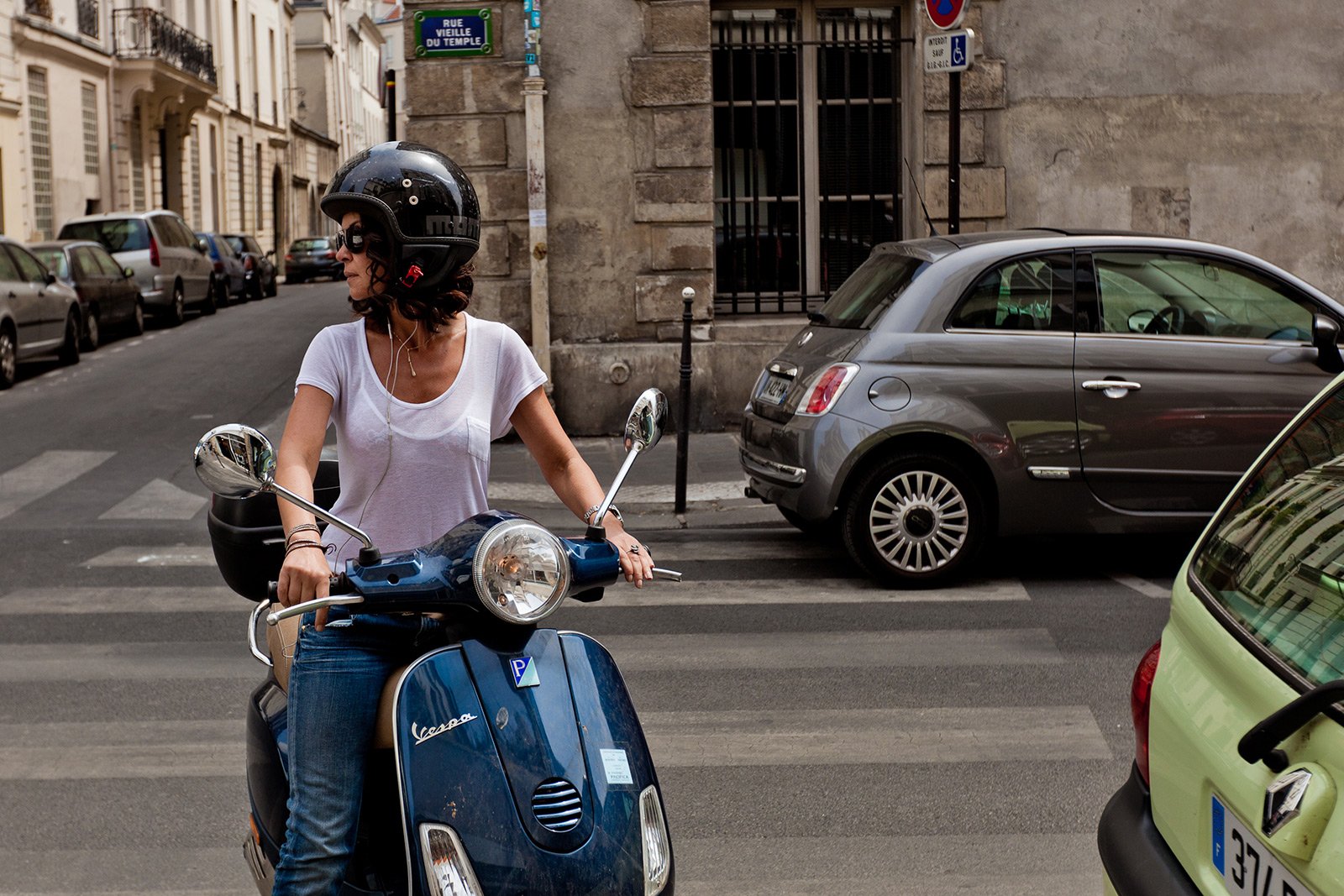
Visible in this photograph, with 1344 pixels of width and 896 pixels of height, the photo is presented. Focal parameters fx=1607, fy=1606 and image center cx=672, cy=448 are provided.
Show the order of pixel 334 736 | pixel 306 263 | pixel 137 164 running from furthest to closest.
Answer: pixel 306 263 → pixel 137 164 → pixel 334 736

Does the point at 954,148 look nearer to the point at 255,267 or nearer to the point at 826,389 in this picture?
the point at 826,389

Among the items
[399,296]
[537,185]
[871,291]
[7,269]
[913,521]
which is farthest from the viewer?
[7,269]

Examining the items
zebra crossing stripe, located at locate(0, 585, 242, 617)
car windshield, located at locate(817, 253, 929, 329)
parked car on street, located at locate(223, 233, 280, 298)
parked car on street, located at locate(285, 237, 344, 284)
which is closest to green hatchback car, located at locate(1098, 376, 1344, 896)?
car windshield, located at locate(817, 253, 929, 329)

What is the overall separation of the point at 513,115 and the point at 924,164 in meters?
3.24

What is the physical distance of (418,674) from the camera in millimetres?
2572

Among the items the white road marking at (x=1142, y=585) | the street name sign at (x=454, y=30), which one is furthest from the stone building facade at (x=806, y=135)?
the white road marking at (x=1142, y=585)

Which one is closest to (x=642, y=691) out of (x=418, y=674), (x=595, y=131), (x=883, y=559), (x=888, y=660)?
(x=888, y=660)

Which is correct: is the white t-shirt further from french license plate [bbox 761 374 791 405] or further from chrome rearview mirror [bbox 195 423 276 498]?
french license plate [bbox 761 374 791 405]

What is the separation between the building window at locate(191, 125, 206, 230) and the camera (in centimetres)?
4178

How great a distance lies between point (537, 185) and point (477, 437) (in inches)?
375

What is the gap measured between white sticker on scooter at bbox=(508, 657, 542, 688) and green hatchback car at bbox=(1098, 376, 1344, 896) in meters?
1.05

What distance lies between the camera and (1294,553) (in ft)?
8.36

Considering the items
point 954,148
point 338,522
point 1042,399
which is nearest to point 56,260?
point 954,148

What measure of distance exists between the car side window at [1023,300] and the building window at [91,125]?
29.9 m
